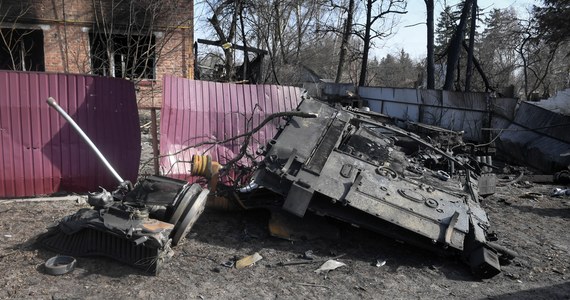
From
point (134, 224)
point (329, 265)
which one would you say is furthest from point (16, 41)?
point (329, 265)

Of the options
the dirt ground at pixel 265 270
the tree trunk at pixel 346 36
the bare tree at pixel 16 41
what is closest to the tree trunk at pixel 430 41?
the tree trunk at pixel 346 36

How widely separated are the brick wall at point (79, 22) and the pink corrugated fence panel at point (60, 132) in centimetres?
863

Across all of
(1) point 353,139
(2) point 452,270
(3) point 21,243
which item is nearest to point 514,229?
(2) point 452,270

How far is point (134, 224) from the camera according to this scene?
406 centimetres

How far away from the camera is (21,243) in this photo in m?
4.70

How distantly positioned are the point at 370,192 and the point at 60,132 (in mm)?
4566

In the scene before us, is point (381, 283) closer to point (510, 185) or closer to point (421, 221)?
point (421, 221)

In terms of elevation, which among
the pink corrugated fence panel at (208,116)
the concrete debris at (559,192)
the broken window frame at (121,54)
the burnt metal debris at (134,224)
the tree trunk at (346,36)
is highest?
the tree trunk at (346,36)

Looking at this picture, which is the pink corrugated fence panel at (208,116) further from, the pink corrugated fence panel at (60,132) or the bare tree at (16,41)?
the bare tree at (16,41)

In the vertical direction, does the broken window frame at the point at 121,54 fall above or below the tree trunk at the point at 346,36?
below

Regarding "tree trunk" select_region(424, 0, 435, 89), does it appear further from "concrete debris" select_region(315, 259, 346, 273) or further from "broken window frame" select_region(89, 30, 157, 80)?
"concrete debris" select_region(315, 259, 346, 273)

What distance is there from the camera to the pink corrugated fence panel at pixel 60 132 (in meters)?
6.16

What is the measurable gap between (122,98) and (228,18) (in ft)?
60.0

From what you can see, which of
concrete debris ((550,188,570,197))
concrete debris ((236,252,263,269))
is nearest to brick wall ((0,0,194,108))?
concrete debris ((236,252,263,269))
